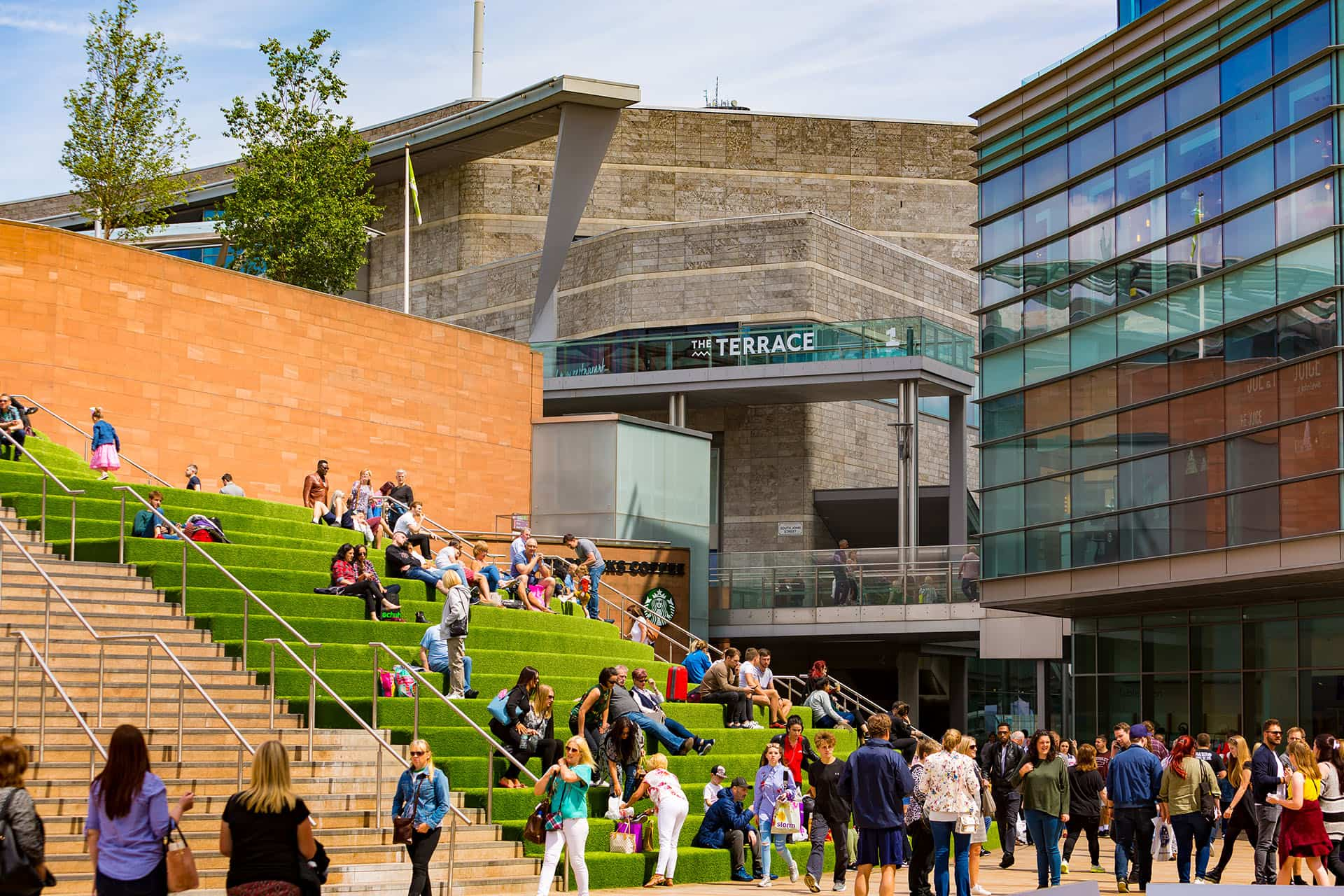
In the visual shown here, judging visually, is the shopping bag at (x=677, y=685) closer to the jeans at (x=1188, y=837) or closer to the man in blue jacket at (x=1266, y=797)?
the jeans at (x=1188, y=837)

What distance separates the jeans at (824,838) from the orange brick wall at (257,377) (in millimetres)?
16657

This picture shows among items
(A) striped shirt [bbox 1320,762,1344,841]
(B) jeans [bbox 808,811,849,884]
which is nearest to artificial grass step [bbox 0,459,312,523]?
(B) jeans [bbox 808,811,849,884]

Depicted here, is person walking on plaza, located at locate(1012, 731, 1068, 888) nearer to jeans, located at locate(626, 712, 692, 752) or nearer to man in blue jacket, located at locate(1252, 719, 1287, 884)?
man in blue jacket, located at locate(1252, 719, 1287, 884)

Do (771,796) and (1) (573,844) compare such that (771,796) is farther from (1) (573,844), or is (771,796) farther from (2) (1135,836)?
(2) (1135,836)

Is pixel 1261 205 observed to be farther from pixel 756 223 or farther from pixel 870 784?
pixel 756 223

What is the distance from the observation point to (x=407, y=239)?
1683 inches

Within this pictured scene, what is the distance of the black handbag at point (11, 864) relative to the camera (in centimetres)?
786

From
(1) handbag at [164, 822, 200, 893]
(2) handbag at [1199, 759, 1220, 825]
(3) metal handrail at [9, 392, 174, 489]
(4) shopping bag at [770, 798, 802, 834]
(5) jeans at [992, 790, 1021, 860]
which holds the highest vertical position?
(3) metal handrail at [9, 392, 174, 489]

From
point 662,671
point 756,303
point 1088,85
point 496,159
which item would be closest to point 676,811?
point 662,671

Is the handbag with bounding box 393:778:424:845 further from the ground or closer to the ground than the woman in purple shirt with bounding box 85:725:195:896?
closer to the ground

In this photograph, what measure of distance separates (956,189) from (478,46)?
22994mm

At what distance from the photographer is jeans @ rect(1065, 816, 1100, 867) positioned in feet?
58.7

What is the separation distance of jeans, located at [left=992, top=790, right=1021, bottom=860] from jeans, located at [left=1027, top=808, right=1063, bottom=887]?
10.2ft

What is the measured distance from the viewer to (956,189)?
55906 mm
